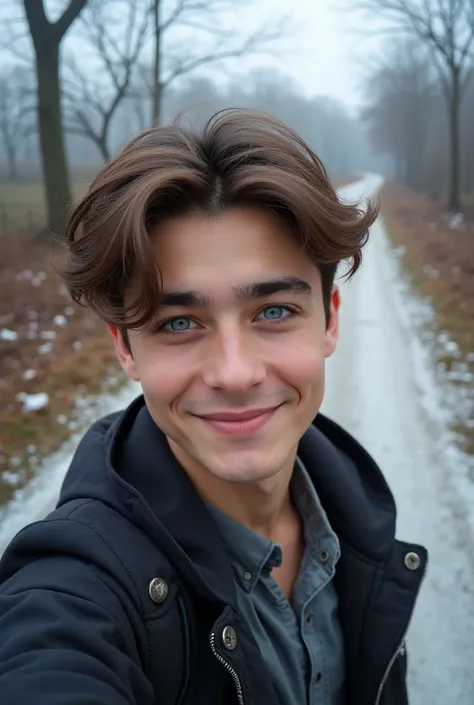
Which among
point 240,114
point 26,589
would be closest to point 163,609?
point 26,589

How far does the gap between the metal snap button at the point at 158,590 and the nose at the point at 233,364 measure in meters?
0.40

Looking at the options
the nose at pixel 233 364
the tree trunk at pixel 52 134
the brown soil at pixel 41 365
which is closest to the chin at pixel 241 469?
the nose at pixel 233 364

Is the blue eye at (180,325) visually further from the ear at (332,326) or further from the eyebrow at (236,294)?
the ear at (332,326)

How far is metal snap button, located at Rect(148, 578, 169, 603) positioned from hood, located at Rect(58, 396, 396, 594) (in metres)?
0.06

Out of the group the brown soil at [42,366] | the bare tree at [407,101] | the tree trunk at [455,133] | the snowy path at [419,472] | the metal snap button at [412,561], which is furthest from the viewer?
the bare tree at [407,101]

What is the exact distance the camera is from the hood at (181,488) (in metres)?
1.20

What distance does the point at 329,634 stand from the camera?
1472 millimetres

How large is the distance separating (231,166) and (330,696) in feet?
4.33

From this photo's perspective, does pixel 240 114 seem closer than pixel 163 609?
No

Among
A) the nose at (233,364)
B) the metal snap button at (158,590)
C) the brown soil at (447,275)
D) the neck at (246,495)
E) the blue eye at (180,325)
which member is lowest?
the brown soil at (447,275)

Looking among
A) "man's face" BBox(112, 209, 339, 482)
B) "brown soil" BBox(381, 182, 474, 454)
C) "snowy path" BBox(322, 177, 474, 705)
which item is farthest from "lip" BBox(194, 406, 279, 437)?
"brown soil" BBox(381, 182, 474, 454)

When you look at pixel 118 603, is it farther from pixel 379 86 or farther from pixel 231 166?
pixel 379 86

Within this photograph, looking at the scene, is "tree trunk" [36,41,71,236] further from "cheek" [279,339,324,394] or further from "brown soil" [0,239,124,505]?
"cheek" [279,339,324,394]

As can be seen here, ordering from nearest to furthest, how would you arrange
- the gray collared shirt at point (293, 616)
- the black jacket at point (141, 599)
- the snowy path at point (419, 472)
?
the black jacket at point (141, 599), the gray collared shirt at point (293, 616), the snowy path at point (419, 472)
